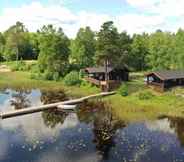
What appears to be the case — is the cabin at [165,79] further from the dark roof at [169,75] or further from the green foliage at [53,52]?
the green foliage at [53,52]

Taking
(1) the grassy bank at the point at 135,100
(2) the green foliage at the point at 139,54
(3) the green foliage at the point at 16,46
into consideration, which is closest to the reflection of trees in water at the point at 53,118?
(1) the grassy bank at the point at 135,100

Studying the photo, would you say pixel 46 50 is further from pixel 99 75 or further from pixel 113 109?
pixel 113 109

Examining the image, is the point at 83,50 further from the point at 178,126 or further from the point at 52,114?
the point at 178,126

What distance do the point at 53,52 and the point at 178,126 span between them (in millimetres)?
45524

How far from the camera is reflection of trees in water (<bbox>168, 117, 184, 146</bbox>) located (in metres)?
40.1

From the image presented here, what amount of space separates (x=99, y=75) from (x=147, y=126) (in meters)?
33.0

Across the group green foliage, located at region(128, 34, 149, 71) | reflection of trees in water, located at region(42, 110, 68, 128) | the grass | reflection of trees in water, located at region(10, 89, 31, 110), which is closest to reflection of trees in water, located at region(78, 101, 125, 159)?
reflection of trees in water, located at region(42, 110, 68, 128)

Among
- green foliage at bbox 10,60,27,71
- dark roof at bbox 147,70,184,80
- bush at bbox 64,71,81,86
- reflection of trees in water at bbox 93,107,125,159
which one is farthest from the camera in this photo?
green foliage at bbox 10,60,27,71

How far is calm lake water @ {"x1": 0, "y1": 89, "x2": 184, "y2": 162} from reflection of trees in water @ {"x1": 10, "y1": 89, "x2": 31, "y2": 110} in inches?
123

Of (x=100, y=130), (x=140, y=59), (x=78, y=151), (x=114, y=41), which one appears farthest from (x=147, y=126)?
(x=140, y=59)

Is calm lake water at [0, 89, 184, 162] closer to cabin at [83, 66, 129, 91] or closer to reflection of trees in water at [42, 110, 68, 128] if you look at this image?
reflection of trees in water at [42, 110, 68, 128]

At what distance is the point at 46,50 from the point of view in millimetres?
82188

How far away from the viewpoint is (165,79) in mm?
61781

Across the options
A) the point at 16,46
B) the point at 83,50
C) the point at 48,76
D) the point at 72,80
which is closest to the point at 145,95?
the point at 72,80
